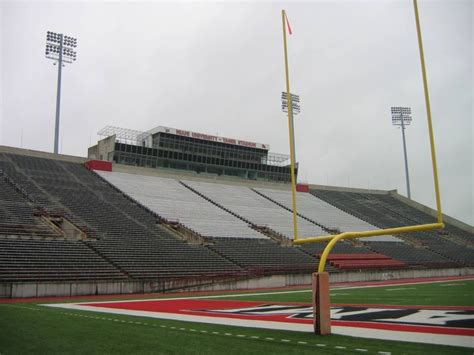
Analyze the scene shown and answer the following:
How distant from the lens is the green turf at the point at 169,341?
5.87 m

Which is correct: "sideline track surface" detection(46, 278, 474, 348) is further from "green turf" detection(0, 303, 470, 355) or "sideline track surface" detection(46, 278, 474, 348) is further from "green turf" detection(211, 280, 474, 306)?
"green turf" detection(211, 280, 474, 306)

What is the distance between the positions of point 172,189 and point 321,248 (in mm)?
13066

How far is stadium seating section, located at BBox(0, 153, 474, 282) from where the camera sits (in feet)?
68.9

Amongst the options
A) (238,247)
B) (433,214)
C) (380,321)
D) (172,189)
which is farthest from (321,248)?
(380,321)

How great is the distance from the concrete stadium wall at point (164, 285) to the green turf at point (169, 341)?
28.8ft

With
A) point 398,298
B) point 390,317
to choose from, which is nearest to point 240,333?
point 390,317

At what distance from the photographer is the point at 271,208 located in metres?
40.5

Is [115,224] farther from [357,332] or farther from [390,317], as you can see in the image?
[357,332]

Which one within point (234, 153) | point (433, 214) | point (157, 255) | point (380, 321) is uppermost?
point (234, 153)

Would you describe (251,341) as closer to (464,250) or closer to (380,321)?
(380,321)

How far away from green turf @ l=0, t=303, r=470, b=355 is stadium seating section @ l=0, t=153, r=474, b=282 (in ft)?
35.4

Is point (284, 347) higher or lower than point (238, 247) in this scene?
lower

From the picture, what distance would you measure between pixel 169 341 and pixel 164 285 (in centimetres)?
1438

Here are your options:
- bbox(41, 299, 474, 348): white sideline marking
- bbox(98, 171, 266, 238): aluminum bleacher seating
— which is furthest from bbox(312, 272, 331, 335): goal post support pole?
bbox(98, 171, 266, 238): aluminum bleacher seating
